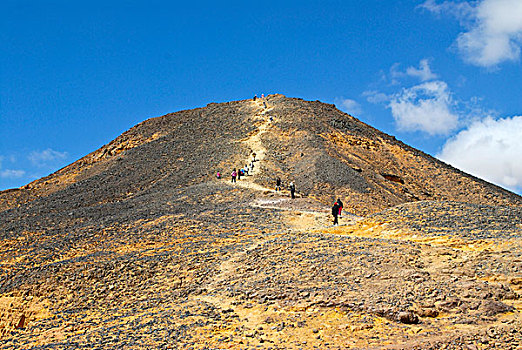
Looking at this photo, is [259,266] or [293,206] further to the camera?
[293,206]

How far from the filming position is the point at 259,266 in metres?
16.4

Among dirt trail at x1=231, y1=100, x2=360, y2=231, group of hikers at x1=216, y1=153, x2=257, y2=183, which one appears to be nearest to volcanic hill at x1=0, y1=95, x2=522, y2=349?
dirt trail at x1=231, y1=100, x2=360, y2=231

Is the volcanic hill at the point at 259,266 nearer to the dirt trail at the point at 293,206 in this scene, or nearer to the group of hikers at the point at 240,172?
the dirt trail at the point at 293,206

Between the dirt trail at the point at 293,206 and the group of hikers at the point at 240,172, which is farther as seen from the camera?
the group of hikers at the point at 240,172

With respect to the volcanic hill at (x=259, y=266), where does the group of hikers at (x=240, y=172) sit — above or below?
above

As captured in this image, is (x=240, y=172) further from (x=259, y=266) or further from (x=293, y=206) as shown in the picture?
(x=259, y=266)

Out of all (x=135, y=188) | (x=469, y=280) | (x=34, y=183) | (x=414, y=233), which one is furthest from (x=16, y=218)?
(x=469, y=280)

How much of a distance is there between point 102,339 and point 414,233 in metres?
11.8

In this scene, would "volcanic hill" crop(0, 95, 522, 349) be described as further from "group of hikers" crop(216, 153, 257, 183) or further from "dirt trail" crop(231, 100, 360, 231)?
"group of hikers" crop(216, 153, 257, 183)

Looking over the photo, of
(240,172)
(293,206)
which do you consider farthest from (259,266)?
(240,172)

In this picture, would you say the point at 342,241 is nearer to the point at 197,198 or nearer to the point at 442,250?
the point at 442,250

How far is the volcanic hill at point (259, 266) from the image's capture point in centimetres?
1113

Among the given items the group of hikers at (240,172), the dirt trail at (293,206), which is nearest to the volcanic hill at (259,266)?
the dirt trail at (293,206)

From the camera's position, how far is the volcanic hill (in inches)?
438
